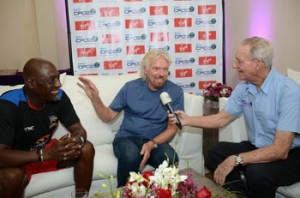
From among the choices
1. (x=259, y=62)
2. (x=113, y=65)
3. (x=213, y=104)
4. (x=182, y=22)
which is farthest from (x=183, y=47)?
(x=259, y=62)

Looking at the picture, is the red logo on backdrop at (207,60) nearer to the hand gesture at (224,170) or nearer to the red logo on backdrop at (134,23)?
the red logo on backdrop at (134,23)

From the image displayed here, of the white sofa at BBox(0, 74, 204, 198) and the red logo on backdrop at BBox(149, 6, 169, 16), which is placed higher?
the red logo on backdrop at BBox(149, 6, 169, 16)

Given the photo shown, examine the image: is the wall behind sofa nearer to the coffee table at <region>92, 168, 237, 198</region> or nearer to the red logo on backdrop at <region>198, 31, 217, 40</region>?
the red logo on backdrop at <region>198, 31, 217, 40</region>

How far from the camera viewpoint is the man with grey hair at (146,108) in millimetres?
2238

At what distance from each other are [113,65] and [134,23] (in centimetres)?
57

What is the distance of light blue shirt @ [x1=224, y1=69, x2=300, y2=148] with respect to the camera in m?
1.78

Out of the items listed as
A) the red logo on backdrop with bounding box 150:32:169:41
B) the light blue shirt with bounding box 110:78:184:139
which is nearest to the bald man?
the light blue shirt with bounding box 110:78:184:139

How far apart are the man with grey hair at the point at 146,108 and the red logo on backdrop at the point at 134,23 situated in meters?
1.49

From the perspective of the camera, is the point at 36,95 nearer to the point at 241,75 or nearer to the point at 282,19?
the point at 241,75

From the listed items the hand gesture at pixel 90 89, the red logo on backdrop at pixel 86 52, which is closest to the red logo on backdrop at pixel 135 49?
the red logo on backdrop at pixel 86 52

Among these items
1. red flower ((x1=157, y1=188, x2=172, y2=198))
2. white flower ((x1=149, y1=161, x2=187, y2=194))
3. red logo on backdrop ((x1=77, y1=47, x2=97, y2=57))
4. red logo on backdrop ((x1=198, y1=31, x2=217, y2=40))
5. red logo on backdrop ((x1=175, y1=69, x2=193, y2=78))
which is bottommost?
red flower ((x1=157, y1=188, x2=172, y2=198))

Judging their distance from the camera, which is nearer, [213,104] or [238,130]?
[238,130]

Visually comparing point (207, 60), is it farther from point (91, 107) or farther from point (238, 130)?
point (91, 107)

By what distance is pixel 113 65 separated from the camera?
3.78 m
